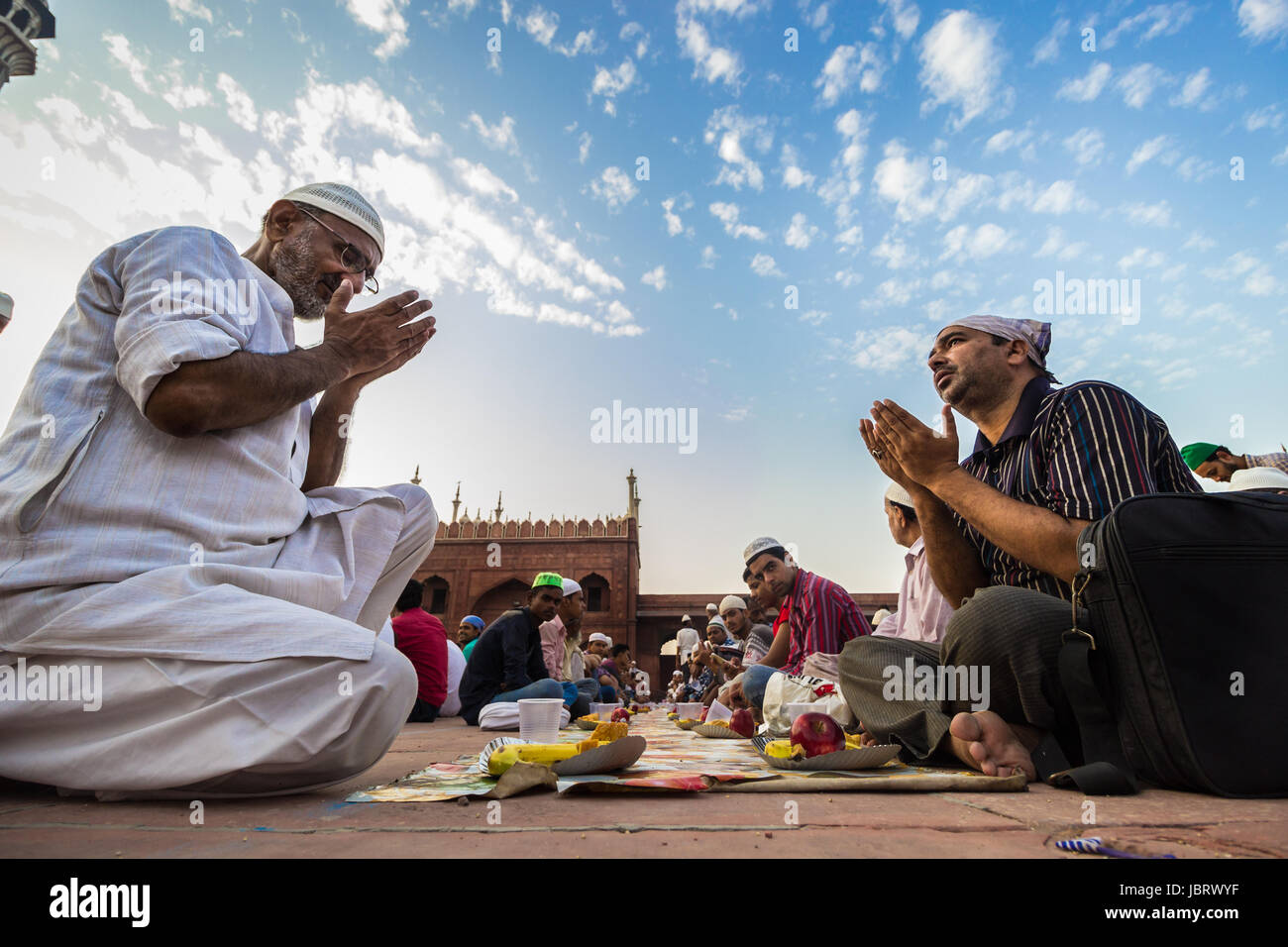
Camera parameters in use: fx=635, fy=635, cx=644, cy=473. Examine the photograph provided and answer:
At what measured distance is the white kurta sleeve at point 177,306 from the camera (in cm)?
117

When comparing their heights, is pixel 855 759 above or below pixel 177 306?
below

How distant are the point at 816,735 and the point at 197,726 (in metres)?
1.58

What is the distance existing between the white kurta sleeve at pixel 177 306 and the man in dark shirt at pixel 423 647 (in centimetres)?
345

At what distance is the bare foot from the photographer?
140cm

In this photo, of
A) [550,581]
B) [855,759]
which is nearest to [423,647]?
[550,581]

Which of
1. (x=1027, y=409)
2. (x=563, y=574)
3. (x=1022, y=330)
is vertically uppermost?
(x=1022, y=330)

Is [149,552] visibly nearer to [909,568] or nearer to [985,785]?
[985,785]

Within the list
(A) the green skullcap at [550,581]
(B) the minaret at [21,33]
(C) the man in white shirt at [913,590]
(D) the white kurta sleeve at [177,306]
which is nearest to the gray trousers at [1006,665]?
(C) the man in white shirt at [913,590]

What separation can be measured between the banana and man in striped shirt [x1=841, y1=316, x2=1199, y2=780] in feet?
3.14

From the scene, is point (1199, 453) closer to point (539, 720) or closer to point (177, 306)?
point (539, 720)

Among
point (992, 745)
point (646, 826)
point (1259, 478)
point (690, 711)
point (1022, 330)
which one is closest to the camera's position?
point (646, 826)

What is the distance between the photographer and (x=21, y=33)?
11656mm

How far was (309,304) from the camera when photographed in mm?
1834
